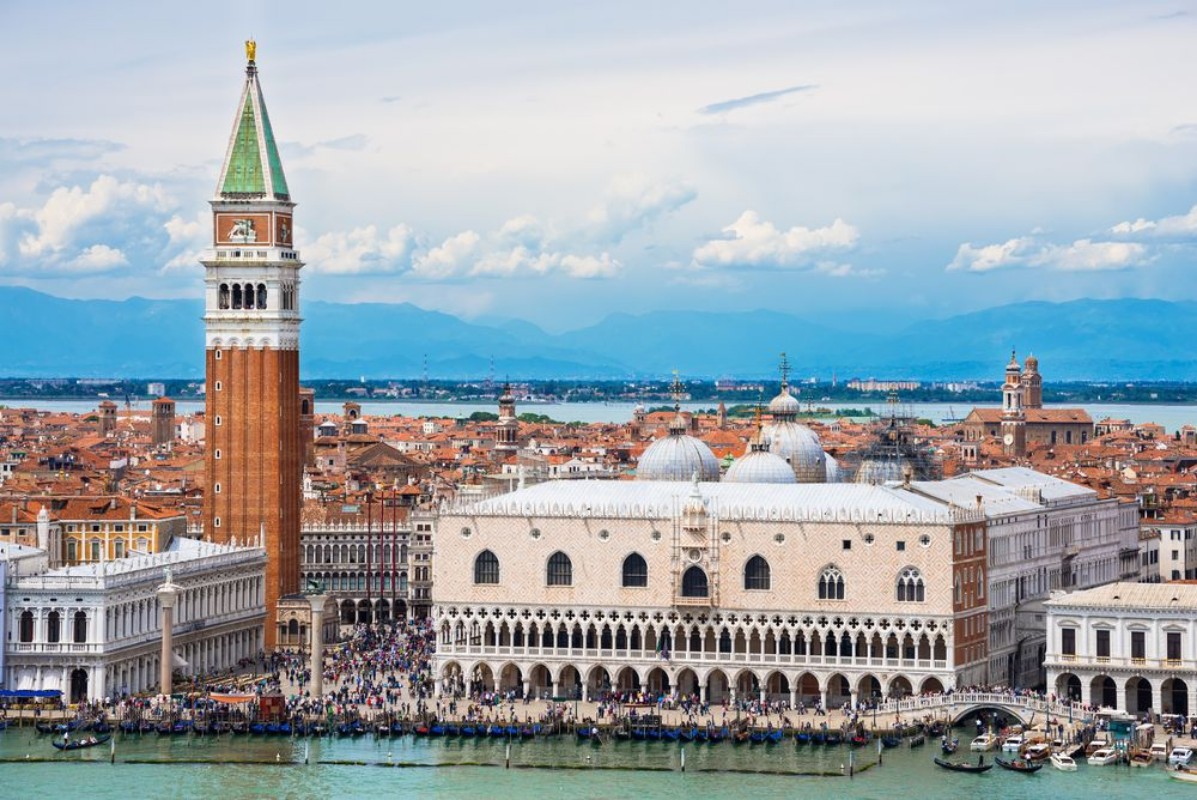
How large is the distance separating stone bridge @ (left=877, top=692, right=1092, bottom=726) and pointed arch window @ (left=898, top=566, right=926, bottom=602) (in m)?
2.38

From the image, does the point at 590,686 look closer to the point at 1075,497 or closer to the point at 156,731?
the point at 156,731

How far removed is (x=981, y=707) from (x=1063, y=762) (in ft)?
16.6

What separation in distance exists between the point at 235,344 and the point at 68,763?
1981 centimetres

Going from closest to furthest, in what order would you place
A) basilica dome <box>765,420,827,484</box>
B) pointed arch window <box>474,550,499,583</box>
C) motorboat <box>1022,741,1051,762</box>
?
motorboat <box>1022,741,1051,762</box>, pointed arch window <box>474,550,499,583</box>, basilica dome <box>765,420,827,484</box>

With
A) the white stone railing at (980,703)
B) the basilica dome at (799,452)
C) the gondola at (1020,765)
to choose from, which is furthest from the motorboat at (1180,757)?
the basilica dome at (799,452)

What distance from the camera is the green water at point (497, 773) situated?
5525 centimetres

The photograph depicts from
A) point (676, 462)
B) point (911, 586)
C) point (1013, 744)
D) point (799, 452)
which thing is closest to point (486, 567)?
point (676, 462)

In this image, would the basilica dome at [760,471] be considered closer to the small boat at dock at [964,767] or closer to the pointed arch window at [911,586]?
the pointed arch window at [911,586]

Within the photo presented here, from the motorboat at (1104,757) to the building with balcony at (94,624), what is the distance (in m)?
21.9

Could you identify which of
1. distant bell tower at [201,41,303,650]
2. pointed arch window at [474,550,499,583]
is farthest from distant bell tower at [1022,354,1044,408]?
pointed arch window at [474,550,499,583]

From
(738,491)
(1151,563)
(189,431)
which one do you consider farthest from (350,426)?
(738,491)

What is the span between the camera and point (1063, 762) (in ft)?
186

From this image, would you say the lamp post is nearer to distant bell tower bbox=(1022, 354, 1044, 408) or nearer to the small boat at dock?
the small boat at dock

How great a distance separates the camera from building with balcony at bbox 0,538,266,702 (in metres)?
64.0
